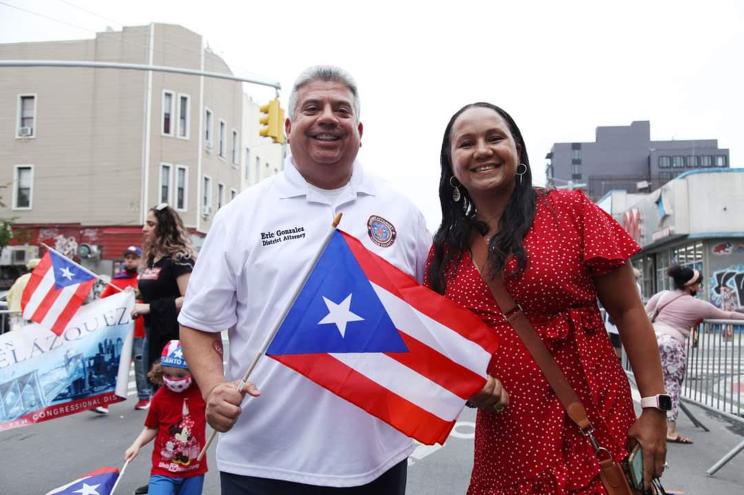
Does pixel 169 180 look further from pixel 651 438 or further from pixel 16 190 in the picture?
pixel 651 438

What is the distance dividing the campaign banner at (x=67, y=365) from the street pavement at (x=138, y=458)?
0.79 m

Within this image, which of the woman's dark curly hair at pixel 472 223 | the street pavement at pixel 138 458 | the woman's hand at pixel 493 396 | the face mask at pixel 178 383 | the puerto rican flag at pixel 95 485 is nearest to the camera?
the woman's hand at pixel 493 396

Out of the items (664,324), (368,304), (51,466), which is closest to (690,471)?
(664,324)

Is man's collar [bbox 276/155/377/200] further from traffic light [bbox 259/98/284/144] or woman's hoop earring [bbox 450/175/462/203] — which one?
traffic light [bbox 259/98/284/144]

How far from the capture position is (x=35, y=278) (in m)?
5.60

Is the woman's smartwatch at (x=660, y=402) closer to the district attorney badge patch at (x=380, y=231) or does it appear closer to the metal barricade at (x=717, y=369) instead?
the district attorney badge patch at (x=380, y=231)

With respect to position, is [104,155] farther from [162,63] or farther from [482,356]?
[482,356]

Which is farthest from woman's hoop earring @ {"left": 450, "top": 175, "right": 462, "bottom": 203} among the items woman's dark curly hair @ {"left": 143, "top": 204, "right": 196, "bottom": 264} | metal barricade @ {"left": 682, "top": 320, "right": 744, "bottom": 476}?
metal barricade @ {"left": 682, "top": 320, "right": 744, "bottom": 476}

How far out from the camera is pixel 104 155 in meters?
31.3

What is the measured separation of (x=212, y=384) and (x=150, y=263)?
11.8 feet

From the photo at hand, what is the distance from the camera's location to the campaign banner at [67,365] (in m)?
4.96

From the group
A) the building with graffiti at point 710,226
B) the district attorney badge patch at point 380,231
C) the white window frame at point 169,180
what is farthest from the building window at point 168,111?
the district attorney badge patch at point 380,231

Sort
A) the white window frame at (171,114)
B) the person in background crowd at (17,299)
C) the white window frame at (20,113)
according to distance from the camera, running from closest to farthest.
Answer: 1. the person in background crowd at (17,299)
2. the white window frame at (171,114)
3. the white window frame at (20,113)

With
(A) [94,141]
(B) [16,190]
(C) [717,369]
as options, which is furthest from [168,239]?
(B) [16,190]
